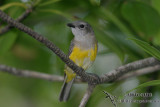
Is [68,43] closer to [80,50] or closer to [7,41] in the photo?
[80,50]

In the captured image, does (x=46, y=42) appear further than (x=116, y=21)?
No


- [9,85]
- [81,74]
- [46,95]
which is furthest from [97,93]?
[9,85]

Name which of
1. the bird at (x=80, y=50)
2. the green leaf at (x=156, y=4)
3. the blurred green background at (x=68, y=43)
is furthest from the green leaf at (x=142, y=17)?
the bird at (x=80, y=50)

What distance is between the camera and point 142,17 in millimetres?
2979

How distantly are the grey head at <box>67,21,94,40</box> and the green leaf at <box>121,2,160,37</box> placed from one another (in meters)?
0.53

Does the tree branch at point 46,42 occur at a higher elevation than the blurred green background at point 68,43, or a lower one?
higher

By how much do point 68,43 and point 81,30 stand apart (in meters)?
0.22

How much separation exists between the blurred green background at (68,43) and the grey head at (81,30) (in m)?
0.08

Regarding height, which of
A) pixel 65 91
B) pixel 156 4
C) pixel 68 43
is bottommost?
pixel 65 91

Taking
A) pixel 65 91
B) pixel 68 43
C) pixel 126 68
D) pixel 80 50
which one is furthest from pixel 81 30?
pixel 126 68

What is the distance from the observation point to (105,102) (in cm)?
351

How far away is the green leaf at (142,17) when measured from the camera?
289 cm

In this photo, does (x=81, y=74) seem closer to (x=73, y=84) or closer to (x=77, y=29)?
(x=77, y=29)

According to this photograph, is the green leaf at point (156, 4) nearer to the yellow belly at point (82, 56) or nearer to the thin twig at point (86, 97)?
the yellow belly at point (82, 56)
